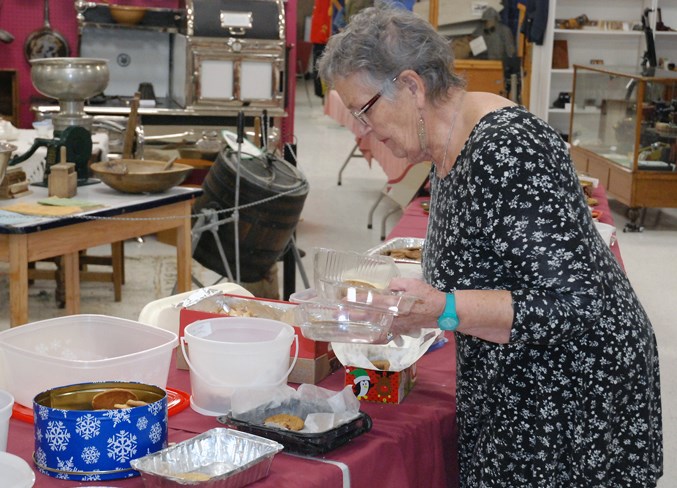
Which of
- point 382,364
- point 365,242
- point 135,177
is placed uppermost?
point 135,177

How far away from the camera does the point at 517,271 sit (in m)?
1.67

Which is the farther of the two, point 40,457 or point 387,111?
point 387,111

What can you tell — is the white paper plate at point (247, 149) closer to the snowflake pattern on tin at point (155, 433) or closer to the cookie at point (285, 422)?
the cookie at point (285, 422)

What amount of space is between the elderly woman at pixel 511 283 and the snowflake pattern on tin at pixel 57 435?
0.60 meters

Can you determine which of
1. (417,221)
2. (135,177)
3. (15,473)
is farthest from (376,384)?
(135,177)

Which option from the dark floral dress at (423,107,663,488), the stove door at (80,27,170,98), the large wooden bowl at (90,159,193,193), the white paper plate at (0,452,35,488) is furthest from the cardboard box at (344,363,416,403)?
the stove door at (80,27,170,98)

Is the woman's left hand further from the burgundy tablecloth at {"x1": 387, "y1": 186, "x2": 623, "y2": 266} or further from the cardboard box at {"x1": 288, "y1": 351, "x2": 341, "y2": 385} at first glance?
the burgundy tablecloth at {"x1": 387, "y1": 186, "x2": 623, "y2": 266}

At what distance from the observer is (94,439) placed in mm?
1544

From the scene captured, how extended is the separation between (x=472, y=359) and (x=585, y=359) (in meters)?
0.22

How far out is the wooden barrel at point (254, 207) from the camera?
174 inches

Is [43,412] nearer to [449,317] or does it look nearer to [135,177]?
[449,317]

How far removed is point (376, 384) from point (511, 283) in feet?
1.39

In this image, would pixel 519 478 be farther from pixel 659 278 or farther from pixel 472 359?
pixel 659 278

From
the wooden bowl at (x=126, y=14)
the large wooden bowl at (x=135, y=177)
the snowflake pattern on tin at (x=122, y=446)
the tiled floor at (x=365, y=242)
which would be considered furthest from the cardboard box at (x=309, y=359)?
the wooden bowl at (x=126, y=14)
